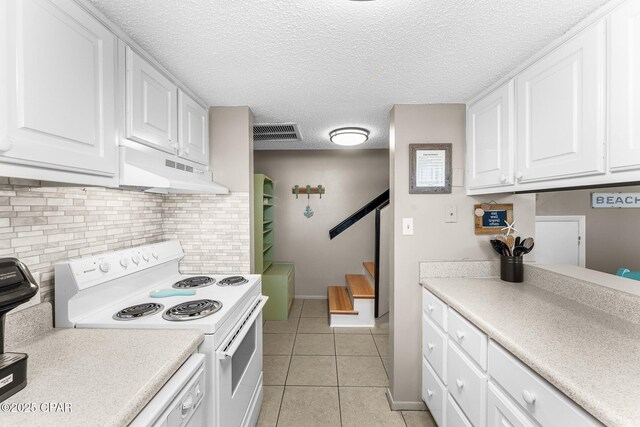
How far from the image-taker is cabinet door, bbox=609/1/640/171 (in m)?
0.97

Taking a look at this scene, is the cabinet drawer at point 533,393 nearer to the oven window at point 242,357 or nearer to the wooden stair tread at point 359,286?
the oven window at point 242,357

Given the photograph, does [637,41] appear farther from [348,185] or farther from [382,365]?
[348,185]

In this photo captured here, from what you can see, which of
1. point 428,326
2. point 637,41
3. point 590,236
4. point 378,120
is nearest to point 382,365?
point 428,326

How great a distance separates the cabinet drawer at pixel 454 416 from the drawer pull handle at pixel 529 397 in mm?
531

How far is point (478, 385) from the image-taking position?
1.32 metres

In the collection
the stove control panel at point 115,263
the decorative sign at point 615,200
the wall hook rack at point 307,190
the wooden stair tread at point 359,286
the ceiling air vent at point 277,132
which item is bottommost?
the wooden stair tread at point 359,286

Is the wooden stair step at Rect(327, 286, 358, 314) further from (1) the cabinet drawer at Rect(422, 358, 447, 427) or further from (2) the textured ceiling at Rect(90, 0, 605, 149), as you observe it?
(2) the textured ceiling at Rect(90, 0, 605, 149)

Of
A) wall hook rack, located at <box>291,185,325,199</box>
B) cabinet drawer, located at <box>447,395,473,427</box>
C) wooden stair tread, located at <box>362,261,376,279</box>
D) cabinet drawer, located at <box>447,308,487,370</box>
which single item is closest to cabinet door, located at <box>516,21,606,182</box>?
cabinet drawer, located at <box>447,308,487,370</box>

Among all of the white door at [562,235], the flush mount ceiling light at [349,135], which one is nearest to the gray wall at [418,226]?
the flush mount ceiling light at [349,135]

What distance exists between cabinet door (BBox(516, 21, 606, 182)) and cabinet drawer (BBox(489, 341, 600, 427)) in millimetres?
827

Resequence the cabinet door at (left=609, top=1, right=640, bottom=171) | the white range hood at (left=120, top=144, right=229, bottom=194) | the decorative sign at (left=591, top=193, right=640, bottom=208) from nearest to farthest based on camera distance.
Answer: the cabinet door at (left=609, top=1, right=640, bottom=171) < the white range hood at (left=120, top=144, right=229, bottom=194) < the decorative sign at (left=591, top=193, right=640, bottom=208)

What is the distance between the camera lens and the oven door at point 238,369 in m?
1.29

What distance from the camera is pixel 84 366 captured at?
92 centimetres

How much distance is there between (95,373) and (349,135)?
8.05ft
